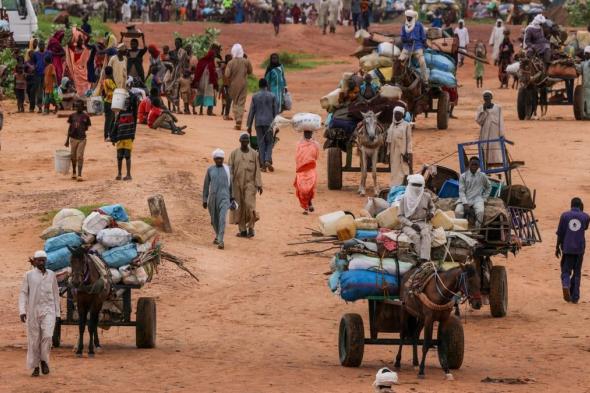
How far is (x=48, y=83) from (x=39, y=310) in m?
21.2

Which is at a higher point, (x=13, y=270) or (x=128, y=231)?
(x=128, y=231)

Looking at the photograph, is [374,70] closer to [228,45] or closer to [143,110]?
[143,110]

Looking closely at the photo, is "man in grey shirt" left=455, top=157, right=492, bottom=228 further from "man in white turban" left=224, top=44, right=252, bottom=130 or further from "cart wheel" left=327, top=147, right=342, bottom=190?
"man in white turban" left=224, top=44, right=252, bottom=130

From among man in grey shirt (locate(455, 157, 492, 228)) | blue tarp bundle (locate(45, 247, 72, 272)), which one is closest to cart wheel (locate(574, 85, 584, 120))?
man in grey shirt (locate(455, 157, 492, 228))

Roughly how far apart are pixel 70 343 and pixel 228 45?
41.7m

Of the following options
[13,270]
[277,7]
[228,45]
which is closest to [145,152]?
[13,270]

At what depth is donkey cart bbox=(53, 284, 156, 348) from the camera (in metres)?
17.3

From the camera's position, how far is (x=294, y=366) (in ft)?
55.8

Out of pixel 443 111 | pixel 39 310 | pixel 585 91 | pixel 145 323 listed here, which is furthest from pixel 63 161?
pixel 585 91

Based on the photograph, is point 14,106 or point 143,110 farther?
point 14,106

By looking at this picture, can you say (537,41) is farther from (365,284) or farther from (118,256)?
(365,284)

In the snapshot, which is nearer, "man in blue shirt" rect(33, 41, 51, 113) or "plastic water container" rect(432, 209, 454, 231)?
"plastic water container" rect(432, 209, 454, 231)

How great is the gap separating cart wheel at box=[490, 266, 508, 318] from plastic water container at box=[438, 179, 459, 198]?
3.53ft

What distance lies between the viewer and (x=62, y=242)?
17109 mm
